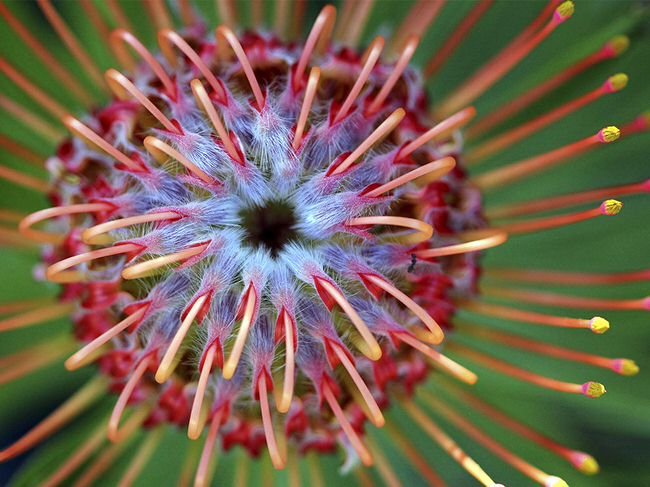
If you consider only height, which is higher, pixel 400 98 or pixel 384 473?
pixel 400 98

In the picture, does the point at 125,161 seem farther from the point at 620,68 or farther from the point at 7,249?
the point at 620,68

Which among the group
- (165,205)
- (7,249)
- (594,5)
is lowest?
(7,249)

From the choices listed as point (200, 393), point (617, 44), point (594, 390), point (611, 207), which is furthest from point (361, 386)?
point (617, 44)

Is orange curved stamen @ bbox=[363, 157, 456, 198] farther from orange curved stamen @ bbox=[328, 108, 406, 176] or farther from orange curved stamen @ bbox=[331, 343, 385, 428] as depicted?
orange curved stamen @ bbox=[331, 343, 385, 428]

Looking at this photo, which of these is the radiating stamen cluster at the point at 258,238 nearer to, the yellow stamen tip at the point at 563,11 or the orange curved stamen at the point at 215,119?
the orange curved stamen at the point at 215,119

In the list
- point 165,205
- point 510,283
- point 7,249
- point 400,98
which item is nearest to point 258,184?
point 165,205

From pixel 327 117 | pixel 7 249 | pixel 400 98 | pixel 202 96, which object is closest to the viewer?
pixel 202 96

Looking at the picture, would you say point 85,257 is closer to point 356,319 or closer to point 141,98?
point 141,98

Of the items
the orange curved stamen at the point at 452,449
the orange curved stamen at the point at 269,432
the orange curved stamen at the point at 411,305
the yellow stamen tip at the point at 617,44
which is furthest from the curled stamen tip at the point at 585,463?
the yellow stamen tip at the point at 617,44

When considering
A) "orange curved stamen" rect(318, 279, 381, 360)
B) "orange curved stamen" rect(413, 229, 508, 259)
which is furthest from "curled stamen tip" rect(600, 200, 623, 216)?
"orange curved stamen" rect(318, 279, 381, 360)
